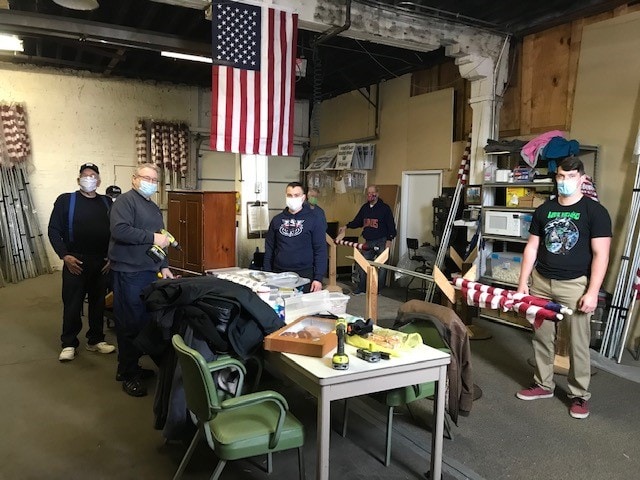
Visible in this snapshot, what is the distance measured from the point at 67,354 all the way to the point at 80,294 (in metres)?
0.55

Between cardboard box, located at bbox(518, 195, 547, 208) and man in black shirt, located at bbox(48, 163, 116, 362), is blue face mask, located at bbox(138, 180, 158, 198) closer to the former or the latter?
man in black shirt, located at bbox(48, 163, 116, 362)

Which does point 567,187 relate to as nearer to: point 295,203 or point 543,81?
point 295,203

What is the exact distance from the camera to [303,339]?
2295 mm

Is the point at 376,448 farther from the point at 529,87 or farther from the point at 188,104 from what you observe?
the point at 188,104

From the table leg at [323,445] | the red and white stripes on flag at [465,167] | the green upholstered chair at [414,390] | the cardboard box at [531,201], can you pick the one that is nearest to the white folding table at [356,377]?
the table leg at [323,445]

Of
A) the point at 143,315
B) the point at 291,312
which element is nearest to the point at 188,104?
the point at 143,315

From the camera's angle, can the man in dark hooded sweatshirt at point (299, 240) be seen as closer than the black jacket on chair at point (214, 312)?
No

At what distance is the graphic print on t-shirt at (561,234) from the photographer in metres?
3.31

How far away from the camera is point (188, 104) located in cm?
966

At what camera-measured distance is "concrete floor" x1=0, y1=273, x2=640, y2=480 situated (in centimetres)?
266

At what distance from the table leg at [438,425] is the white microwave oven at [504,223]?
11.5 ft

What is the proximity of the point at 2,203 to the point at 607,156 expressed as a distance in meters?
8.56

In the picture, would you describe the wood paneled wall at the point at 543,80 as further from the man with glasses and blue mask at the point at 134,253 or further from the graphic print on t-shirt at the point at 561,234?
the man with glasses and blue mask at the point at 134,253

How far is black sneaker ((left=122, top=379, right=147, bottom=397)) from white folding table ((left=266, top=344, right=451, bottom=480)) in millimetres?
1640
